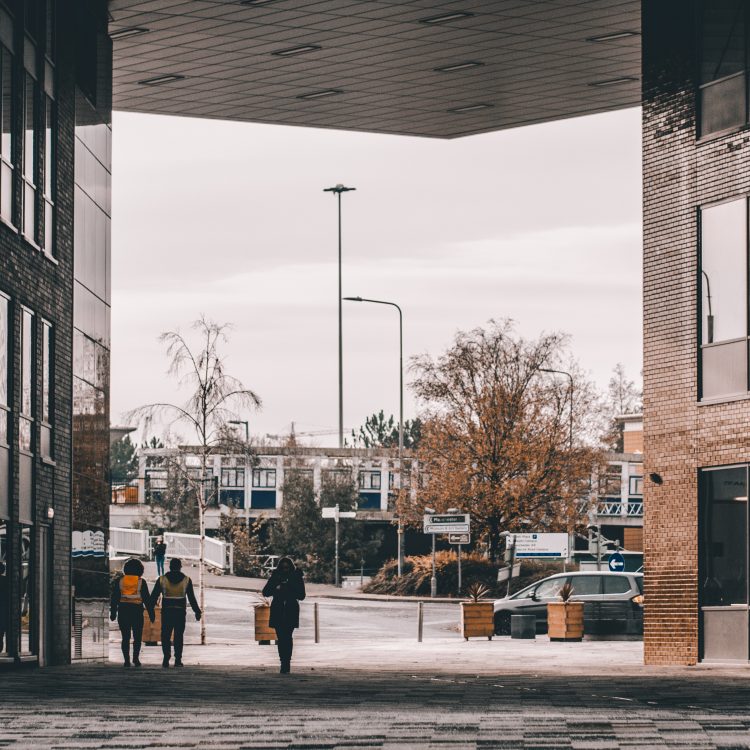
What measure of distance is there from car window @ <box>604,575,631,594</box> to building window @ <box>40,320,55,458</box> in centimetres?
1649

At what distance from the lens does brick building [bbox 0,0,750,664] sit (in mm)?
23797

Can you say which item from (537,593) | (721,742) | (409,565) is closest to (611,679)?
(721,742)

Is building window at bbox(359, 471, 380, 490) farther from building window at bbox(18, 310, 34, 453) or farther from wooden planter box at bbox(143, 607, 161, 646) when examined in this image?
building window at bbox(18, 310, 34, 453)

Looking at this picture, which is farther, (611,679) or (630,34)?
(630,34)

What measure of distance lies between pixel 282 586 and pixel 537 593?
1813 cm

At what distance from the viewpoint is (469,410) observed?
56.6 meters

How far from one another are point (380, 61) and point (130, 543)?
129ft

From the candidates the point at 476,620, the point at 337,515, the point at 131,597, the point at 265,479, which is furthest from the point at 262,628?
the point at 265,479

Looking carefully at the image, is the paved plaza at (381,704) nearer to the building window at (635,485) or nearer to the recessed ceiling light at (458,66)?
the recessed ceiling light at (458,66)

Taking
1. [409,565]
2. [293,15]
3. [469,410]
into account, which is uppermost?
[293,15]

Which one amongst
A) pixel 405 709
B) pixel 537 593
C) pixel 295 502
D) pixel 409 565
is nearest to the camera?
pixel 405 709

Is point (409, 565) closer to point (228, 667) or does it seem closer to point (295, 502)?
point (295, 502)

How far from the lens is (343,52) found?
100ft

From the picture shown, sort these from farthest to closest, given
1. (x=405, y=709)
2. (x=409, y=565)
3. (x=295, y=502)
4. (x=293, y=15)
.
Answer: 1. (x=295, y=502)
2. (x=409, y=565)
3. (x=293, y=15)
4. (x=405, y=709)
